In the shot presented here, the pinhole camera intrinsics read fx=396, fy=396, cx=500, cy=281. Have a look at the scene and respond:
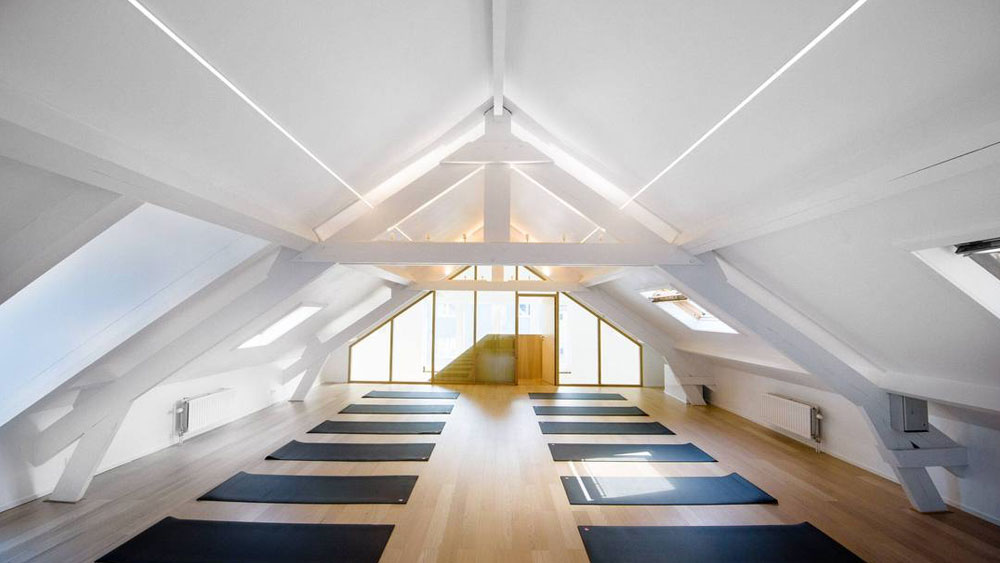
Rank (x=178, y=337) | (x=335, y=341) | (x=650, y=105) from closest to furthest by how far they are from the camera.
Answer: (x=650, y=105) < (x=178, y=337) < (x=335, y=341)

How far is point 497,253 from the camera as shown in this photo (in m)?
4.25

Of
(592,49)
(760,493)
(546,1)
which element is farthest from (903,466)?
(546,1)

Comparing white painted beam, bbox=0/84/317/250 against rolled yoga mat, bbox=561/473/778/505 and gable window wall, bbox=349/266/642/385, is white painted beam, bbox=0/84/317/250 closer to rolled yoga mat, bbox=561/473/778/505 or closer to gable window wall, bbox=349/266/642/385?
rolled yoga mat, bbox=561/473/778/505

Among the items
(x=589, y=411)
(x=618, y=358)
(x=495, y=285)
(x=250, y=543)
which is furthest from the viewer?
(x=618, y=358)

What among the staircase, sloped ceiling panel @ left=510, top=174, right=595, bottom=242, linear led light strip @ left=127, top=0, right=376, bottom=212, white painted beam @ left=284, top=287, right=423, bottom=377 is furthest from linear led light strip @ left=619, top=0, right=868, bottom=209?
the staircase

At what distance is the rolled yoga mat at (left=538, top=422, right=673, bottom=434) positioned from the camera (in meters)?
5.76

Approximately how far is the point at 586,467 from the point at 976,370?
3.25 m

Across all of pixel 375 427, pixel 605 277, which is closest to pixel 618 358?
pixel 605 277

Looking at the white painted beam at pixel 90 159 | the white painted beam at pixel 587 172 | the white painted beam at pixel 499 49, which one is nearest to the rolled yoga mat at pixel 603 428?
the white painted beam at pixel 587 172

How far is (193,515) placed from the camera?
10.8 ft

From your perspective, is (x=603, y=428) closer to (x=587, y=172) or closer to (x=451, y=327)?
(x=587, y=172)

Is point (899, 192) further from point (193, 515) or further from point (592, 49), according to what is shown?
point (193, 515)

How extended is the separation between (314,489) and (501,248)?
299cm

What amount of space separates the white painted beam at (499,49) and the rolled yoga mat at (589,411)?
5.05m
